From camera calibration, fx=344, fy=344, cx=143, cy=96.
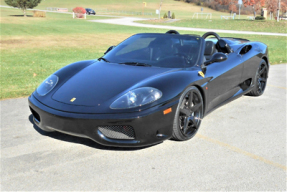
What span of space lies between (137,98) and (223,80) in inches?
72.1

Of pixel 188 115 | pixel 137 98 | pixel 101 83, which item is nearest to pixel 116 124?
pixel 137 98

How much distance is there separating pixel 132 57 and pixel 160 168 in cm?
196

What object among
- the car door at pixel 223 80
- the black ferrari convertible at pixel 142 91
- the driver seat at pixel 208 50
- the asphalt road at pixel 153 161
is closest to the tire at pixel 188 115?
the black ferrari convertible at pixel 142 91

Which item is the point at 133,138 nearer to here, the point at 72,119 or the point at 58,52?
the point at 72,119

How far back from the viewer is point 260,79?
21.3ft

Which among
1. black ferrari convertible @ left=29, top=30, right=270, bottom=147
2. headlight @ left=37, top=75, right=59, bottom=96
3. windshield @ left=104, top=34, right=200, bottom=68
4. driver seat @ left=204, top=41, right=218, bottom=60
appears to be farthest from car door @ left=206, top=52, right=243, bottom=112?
headlight @ left=37, top=75, right=59, bottom=96

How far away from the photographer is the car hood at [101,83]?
3.85m

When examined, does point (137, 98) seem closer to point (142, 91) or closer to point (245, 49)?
point (142, 91)

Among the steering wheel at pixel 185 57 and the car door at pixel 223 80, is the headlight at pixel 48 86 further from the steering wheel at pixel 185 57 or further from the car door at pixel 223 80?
the car door at pixel 223 80

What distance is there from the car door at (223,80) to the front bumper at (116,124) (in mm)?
1150

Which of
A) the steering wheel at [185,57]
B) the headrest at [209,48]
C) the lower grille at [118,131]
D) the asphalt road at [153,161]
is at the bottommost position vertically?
the asphalt road at [153,161]

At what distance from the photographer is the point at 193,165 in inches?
140

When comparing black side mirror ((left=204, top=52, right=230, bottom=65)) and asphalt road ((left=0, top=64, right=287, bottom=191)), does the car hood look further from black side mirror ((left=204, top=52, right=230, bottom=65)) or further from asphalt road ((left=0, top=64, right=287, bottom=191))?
black side mirror ((left=204, top=52, right=230, bottom=65))

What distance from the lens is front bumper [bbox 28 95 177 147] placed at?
3543 millimetres
